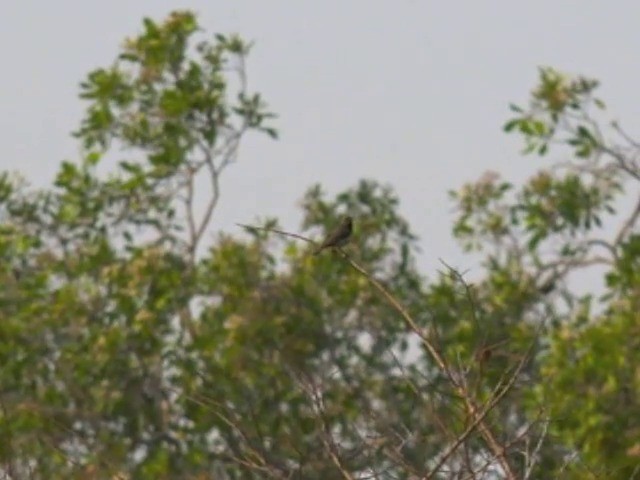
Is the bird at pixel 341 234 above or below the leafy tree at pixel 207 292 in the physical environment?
below

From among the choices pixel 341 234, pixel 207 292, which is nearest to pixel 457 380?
pixel 341 234

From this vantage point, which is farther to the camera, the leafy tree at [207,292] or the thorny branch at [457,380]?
the leafy tree at [207,292]

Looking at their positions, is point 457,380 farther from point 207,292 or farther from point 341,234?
point 207,292

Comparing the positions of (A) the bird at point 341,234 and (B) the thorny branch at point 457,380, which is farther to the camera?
(A) the bird at point 341,234

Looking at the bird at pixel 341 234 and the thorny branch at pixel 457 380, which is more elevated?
the bird at pixel 341 234

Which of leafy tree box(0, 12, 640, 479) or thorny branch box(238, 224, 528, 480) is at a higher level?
leafy tree box(0, 12, 640, 479)

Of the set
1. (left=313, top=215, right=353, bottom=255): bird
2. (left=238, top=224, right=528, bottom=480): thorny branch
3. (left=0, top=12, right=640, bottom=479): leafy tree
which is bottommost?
(left=238, top=224, right=528, bottom=480): thorny branch

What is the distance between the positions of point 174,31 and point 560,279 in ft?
17.5

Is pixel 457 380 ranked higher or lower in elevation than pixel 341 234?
lower

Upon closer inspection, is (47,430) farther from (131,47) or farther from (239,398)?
(131,47)

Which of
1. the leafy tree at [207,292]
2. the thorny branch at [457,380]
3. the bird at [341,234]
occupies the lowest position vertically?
the thorny branch at [457,380]

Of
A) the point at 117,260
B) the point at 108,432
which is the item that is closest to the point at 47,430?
the point at 108,432

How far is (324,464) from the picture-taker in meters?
23.3

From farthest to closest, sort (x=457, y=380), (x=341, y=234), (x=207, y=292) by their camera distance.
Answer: (x=207, y=292) < (x=341, y=234) < (x=457, y=380)
